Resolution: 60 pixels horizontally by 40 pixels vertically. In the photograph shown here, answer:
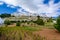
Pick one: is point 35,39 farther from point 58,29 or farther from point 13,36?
point 58,29

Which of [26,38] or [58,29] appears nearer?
[26,38]

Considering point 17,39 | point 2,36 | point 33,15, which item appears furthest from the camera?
point 33,15

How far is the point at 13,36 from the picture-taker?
30.2ft

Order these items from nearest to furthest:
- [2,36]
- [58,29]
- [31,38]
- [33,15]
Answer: [2,36], [31,38], [58,29], [33,15]

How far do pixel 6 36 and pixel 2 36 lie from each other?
33 centimetres

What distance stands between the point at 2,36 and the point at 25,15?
48635 mm

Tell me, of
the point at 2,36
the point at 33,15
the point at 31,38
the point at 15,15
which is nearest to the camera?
the point at 2,36

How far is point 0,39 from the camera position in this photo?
9117mm

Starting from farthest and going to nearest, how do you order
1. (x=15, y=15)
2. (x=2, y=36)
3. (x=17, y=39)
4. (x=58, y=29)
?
(x=15, y=15) < (x=58, y=29) < (x=2, y=36) < (x=17, y=39)

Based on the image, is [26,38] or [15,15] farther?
[15,15]

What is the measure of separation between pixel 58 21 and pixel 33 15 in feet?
128

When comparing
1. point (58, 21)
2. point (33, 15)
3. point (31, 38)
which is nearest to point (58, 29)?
point (58, 21)

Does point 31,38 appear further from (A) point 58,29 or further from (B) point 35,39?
(A) point 58,29

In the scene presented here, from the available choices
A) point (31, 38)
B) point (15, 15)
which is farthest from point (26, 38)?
point (15, 15)
